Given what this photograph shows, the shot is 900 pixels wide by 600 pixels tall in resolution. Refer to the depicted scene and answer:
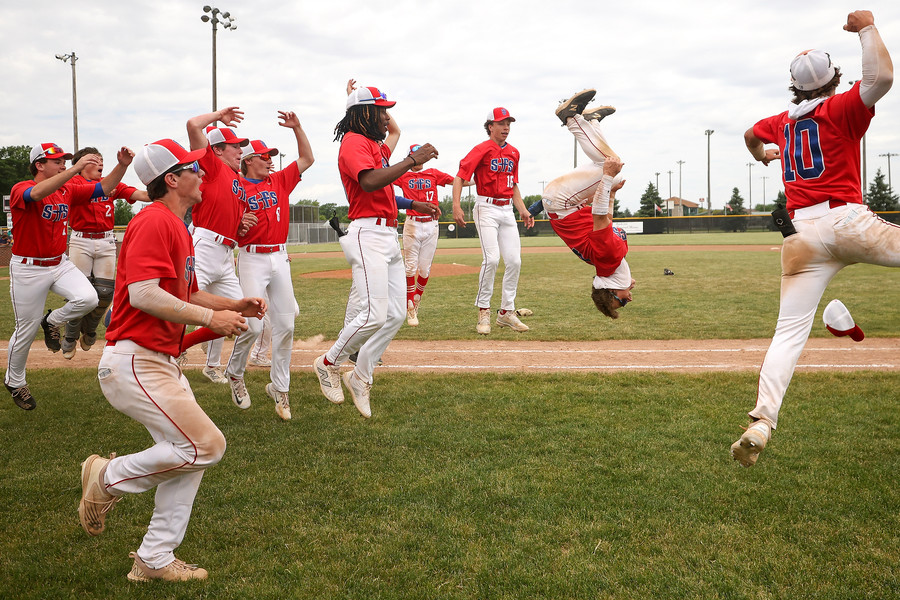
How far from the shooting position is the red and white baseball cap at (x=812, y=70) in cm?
441

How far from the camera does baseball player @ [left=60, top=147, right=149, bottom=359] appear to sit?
349 inches

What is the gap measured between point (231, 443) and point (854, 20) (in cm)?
543

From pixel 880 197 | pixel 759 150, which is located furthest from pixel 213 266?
pixel 880 197

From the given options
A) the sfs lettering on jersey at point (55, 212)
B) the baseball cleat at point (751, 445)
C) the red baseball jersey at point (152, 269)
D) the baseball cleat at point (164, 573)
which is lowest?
the baseball cleat at point (164, 573)

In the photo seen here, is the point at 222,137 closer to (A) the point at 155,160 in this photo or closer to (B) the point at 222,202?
(B) the point at 222,202

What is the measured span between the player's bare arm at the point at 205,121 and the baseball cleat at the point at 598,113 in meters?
3.24

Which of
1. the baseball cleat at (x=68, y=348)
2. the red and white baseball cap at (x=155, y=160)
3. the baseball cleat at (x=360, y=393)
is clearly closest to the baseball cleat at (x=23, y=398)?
the baseball cleat at (x=68, y=348)

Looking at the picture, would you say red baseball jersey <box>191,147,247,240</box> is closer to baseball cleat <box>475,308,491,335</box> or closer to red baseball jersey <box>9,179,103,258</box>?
red baseball jersey <box>9,179,103,258</box>

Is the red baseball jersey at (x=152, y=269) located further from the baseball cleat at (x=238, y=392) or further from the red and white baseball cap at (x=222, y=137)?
the red and white baseball cap at (x=222, y=137)

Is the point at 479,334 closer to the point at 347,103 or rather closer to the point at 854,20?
the point at 347,103

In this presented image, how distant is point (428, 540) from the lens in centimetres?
385

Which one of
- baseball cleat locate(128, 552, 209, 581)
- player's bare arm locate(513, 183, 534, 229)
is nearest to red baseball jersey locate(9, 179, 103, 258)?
baseball cleat locate(128, 552, 209, 581)

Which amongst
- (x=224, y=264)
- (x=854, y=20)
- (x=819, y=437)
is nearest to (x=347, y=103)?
(x=224, y=264)

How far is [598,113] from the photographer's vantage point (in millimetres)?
6570
